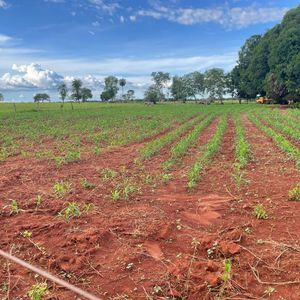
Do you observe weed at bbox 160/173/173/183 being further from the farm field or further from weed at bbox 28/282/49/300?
weed at bbox 28/282/49/300

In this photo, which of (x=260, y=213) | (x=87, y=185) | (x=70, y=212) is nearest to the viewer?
(x=260, y=213)

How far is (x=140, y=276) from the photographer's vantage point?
4.00m

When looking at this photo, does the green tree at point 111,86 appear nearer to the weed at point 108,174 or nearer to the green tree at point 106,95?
the green tree at point 106,95

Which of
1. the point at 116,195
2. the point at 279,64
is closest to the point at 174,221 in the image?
the point at 116,195

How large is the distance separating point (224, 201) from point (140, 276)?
299cm

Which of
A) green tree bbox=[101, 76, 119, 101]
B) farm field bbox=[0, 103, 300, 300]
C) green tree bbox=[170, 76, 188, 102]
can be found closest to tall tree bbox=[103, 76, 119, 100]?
green tree bbox=[101, 76, 119, 101]

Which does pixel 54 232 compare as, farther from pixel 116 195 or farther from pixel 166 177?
pixel 166 177

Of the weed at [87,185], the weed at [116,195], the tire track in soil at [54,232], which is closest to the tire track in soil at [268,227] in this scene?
the tire track in soil at [54,232]

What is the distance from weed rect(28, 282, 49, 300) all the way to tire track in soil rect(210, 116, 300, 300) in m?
1.91

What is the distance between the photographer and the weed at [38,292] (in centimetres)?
353

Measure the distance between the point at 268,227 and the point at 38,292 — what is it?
3359mm

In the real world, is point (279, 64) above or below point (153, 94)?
above

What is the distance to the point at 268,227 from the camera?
5262mm

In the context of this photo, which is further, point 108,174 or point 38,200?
point 108,174
